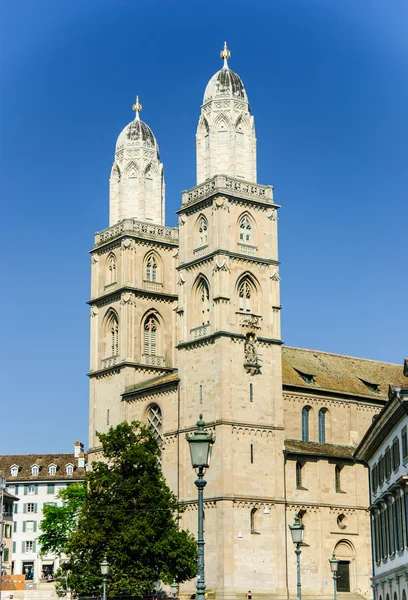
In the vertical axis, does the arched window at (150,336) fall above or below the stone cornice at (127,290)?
below

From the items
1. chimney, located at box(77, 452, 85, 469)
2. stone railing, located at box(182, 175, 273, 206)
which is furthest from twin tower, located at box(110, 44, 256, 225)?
chimney, located at box(77, 452, 85, 469)

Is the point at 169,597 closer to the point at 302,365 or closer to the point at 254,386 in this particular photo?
the point at 254,386

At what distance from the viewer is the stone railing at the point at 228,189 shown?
84.9m

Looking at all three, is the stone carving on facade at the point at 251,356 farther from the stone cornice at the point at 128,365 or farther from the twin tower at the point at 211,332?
the stone cornice at the point at 128,365

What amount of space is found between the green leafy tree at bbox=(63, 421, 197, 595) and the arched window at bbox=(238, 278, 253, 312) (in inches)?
616

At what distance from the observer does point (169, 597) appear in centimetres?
8125

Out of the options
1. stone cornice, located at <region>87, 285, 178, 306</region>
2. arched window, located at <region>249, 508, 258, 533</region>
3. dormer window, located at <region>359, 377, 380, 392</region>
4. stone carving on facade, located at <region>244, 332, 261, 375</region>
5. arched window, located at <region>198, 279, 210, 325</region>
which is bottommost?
arched window, located at <region>249, 508, 258, 533</region>

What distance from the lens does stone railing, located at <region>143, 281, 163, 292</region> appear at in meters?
94.9

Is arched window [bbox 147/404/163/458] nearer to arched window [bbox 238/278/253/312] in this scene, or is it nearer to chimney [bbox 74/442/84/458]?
arched window [bbox 238/278/253/312]

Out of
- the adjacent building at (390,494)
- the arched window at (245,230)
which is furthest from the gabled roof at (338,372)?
→ the adjacent building at (390,494)

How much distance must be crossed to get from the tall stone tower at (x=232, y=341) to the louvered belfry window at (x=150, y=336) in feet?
27.9

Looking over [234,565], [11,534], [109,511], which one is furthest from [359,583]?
[11,534]

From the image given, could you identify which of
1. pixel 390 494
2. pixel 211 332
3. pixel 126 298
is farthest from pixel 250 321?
pixel 390 494

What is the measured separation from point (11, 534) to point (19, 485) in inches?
339
